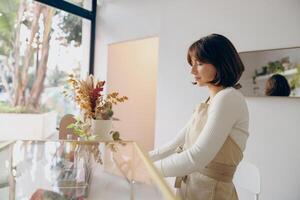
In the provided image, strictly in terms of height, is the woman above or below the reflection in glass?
below

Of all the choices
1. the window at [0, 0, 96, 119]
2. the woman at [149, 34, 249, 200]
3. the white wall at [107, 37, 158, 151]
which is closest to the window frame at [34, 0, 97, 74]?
the window at [0, 0, 96, 119]

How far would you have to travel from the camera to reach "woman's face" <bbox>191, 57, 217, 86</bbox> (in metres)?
1.20

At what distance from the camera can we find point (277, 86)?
241 centimetres

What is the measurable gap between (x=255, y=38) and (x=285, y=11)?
0.32 meters

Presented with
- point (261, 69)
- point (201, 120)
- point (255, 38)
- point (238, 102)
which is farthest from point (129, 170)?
point (255, 38)

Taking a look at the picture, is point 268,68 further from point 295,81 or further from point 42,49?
point 42,49

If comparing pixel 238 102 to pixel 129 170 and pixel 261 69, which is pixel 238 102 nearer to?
pixel 129 170

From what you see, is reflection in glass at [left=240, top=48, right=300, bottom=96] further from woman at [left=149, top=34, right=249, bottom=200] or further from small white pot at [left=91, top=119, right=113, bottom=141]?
small white pot at [left=91, top=119, right=113, bottom=141]

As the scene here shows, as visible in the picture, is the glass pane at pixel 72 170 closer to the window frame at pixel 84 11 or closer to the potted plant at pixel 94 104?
the potted plant at pixel 94 104

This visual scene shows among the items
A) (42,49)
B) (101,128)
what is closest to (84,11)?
(42,49)

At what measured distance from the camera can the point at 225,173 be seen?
1.17 m

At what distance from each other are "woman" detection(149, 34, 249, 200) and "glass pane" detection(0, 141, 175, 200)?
24cm

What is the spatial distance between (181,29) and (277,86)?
124 centimetres

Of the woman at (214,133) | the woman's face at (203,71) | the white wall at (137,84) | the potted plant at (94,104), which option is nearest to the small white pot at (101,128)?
the potted plant at (94,104)
